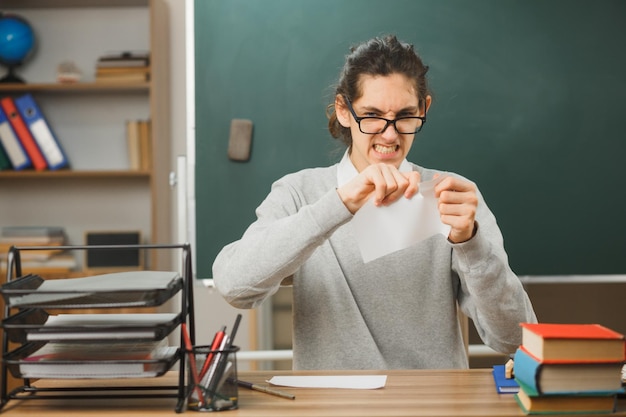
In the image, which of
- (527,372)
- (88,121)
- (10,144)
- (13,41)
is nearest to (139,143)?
(88,121)

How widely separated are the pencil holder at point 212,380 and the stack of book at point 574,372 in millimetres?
414

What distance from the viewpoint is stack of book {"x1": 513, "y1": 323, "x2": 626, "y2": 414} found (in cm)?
102

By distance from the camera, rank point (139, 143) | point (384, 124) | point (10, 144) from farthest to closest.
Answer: point (139, 143) → point (10, 144) → point (384, 124)

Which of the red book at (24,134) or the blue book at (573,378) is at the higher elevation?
the red book at (24,134)

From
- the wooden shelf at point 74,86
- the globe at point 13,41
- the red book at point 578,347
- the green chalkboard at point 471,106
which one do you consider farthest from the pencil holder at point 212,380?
the globe at point 13,41

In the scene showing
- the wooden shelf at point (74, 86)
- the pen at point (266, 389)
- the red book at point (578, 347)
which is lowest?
the pen at point (266, 389)

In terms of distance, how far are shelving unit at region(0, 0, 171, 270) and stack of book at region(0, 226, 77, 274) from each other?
0.56 feet

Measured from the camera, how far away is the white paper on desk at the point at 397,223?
1.31 meters

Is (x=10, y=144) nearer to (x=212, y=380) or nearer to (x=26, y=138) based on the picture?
(x=26, y=138)

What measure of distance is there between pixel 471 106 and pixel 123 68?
161 centimetres

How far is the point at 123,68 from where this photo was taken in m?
3.43

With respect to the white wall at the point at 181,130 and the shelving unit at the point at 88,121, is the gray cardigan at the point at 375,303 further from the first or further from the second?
the shelving unit at the point at 88,121

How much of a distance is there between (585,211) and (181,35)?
198cm

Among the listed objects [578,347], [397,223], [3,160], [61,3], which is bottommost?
[578,347]
